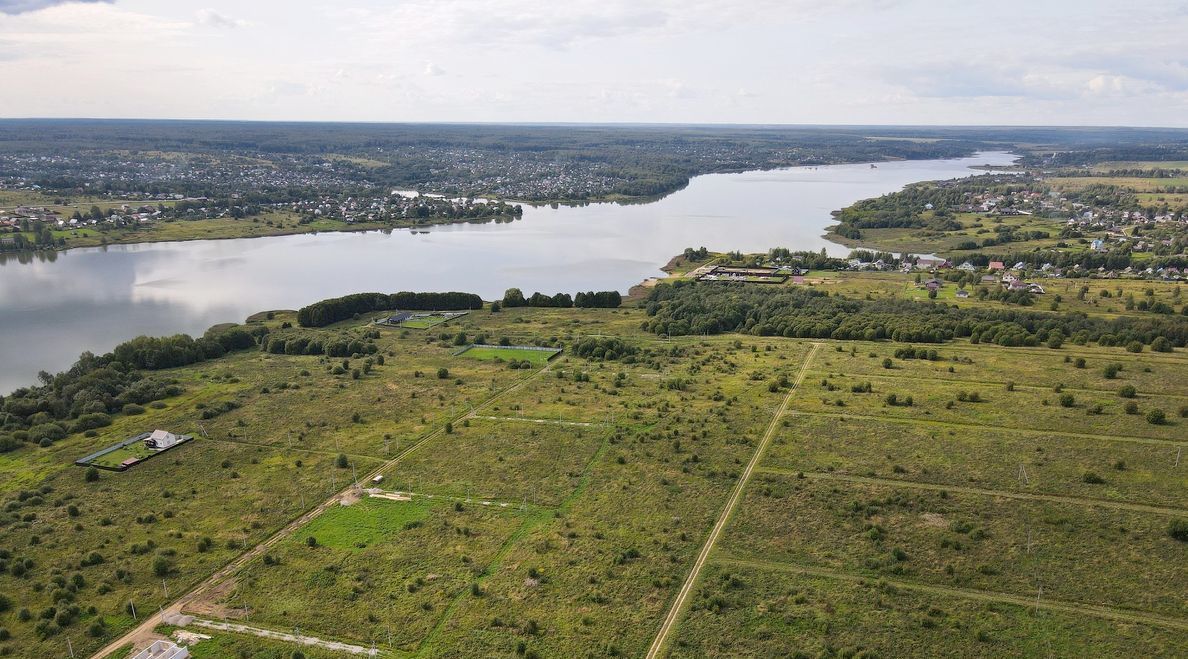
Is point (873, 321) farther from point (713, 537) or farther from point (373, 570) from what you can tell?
point (373, 570)

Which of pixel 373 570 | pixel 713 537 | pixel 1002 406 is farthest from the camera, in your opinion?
pixel 1002 406

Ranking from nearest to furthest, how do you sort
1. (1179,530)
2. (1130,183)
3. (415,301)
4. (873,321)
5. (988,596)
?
(988,596)
(1179,530)
(873,321)
(415,301)
(1130,183)

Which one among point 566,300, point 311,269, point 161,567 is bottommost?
point 161,567

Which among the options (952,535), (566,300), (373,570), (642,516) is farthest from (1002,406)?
(566,300)

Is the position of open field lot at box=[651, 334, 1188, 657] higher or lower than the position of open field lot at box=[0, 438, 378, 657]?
higher

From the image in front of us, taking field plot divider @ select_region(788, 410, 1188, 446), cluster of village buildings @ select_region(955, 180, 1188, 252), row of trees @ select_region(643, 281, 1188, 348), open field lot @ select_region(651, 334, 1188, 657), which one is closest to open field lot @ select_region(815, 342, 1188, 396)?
open field lot @ select_region(651, 334, 1188, 657)

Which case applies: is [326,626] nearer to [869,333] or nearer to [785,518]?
[785,518]

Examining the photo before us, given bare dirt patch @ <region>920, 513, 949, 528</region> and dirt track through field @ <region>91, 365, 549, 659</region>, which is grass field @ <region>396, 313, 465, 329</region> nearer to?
dirt track through field @ <region>91, 365, 549, 659</region>
